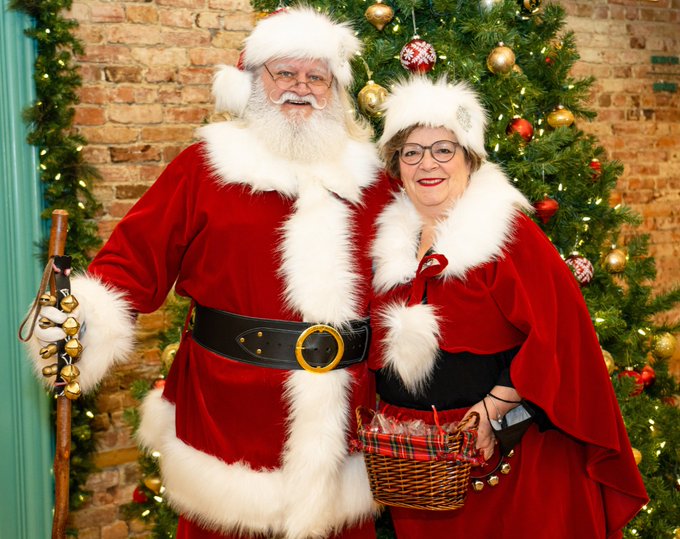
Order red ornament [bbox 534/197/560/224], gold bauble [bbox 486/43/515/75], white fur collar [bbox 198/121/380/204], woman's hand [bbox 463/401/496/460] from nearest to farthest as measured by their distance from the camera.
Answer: woman's hand [bbox 463/401/496/460] → white fur collar [bbox 198/121/380/204] → gold bauble [bbox 486/43/515/75] → red ornament [bbox 534/197/560/224]

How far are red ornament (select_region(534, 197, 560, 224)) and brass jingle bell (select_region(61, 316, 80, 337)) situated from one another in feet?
5.48

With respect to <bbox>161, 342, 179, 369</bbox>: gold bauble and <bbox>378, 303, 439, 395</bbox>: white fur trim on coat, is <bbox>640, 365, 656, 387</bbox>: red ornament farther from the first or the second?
<bbox>161, 342, 179, 369</bbox>: gold bauble

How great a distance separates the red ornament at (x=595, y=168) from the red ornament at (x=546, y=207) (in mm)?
309

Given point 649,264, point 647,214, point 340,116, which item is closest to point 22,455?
point 340,116

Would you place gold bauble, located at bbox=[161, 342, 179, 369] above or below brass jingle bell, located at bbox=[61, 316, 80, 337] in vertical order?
below

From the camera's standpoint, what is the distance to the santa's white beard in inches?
92.3

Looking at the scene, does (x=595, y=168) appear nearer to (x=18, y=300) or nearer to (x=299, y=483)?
(x=299, y=483)

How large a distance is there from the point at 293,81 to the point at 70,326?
3.44 feet

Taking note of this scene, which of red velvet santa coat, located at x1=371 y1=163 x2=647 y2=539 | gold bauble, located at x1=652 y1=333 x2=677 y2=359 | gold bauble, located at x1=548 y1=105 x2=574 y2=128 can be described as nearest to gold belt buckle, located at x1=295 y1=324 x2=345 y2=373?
red velvet santa coat, located at x1=371 y1=163 x2=647 y2=539

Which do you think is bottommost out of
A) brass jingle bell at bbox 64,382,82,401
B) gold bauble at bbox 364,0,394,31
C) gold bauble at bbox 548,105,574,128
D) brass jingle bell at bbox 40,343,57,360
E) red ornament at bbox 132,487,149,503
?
red ornament at bbox 132,487,149,503

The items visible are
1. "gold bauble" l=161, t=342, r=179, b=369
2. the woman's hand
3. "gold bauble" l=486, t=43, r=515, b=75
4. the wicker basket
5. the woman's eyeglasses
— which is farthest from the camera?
"gold bauble" l=161, t=342, r=179, b=369

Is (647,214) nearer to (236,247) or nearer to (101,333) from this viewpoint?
(236,247)

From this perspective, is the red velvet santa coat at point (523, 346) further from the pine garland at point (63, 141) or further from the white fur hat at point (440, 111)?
the pine garland at point (63, 141)

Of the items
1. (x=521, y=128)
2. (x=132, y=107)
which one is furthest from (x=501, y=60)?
(x=132, y=107)
